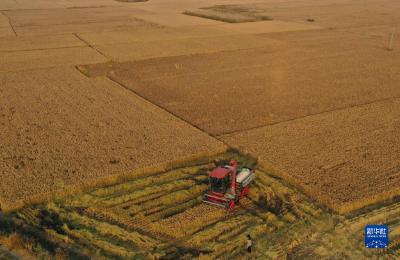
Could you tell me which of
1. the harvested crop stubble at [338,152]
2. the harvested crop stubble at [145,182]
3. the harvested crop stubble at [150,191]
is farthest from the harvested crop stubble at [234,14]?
the harvested crop stubble at [150,191]

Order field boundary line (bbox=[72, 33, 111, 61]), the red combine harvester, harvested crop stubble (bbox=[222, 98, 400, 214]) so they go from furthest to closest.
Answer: field boundary line (bbox=[72, 33, 111, 61]) → harvested crop stubble (bbox=[222, 98, 400, 214]) → the red combine harvester

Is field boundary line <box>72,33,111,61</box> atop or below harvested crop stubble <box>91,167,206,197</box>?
atop

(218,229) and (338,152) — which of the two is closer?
(218,229)

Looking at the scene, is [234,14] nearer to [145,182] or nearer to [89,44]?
[89,44]

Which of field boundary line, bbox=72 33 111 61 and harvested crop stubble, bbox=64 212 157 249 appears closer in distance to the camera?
harvested crop stubble, bbox=64 212 157 249

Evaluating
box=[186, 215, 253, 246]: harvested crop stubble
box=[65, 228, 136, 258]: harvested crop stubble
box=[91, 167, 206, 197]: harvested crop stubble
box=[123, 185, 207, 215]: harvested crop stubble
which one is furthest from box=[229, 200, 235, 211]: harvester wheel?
box=[65, 228, 136, 258]: harvested crop stubble

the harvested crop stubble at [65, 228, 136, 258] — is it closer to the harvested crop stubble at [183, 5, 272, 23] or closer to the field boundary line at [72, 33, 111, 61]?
the field boundary line at [72, 33, 111, 61]

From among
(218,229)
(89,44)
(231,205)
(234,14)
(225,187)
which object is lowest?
(218,229)

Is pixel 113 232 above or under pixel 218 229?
under

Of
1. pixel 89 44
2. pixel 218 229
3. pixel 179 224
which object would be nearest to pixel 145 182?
pixel 179 224
